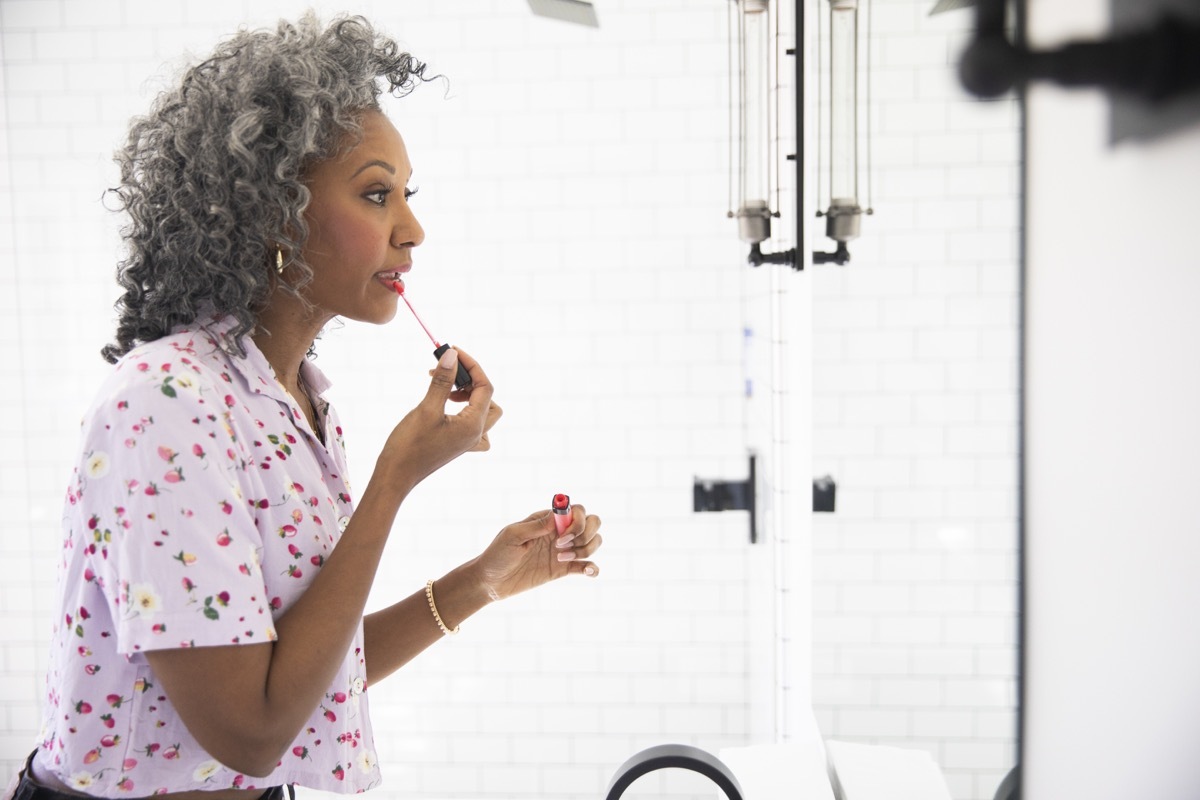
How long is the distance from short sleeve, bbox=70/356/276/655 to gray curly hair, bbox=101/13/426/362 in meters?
0.15

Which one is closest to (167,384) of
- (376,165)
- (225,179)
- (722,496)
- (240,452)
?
(240,452)

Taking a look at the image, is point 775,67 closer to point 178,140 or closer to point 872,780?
point 178,140

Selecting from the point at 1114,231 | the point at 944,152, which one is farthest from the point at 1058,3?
Answer: the point at 944,152

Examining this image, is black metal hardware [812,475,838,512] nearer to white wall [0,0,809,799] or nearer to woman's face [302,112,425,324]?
woman's face [302,112,425,324]

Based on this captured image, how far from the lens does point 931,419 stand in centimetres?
65

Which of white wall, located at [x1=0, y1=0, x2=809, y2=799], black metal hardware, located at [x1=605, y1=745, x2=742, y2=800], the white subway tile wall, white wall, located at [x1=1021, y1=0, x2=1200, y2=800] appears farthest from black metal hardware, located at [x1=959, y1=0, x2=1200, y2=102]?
white wall, located at [x1=0, y1=0, x2=809, y2=799]

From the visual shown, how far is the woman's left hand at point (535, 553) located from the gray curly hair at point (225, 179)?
1.38 ft

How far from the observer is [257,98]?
0.89m

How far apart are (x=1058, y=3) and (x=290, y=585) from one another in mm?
759

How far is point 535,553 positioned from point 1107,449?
915 millimetres

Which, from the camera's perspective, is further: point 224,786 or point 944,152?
point 224,786

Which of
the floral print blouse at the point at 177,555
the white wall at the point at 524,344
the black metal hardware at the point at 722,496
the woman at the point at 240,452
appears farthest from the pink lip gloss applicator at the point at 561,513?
the white wall at the point at 524,344

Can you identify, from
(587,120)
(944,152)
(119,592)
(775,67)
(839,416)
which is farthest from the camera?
(587,120)

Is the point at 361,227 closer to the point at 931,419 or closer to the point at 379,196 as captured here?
the point at 379,196
